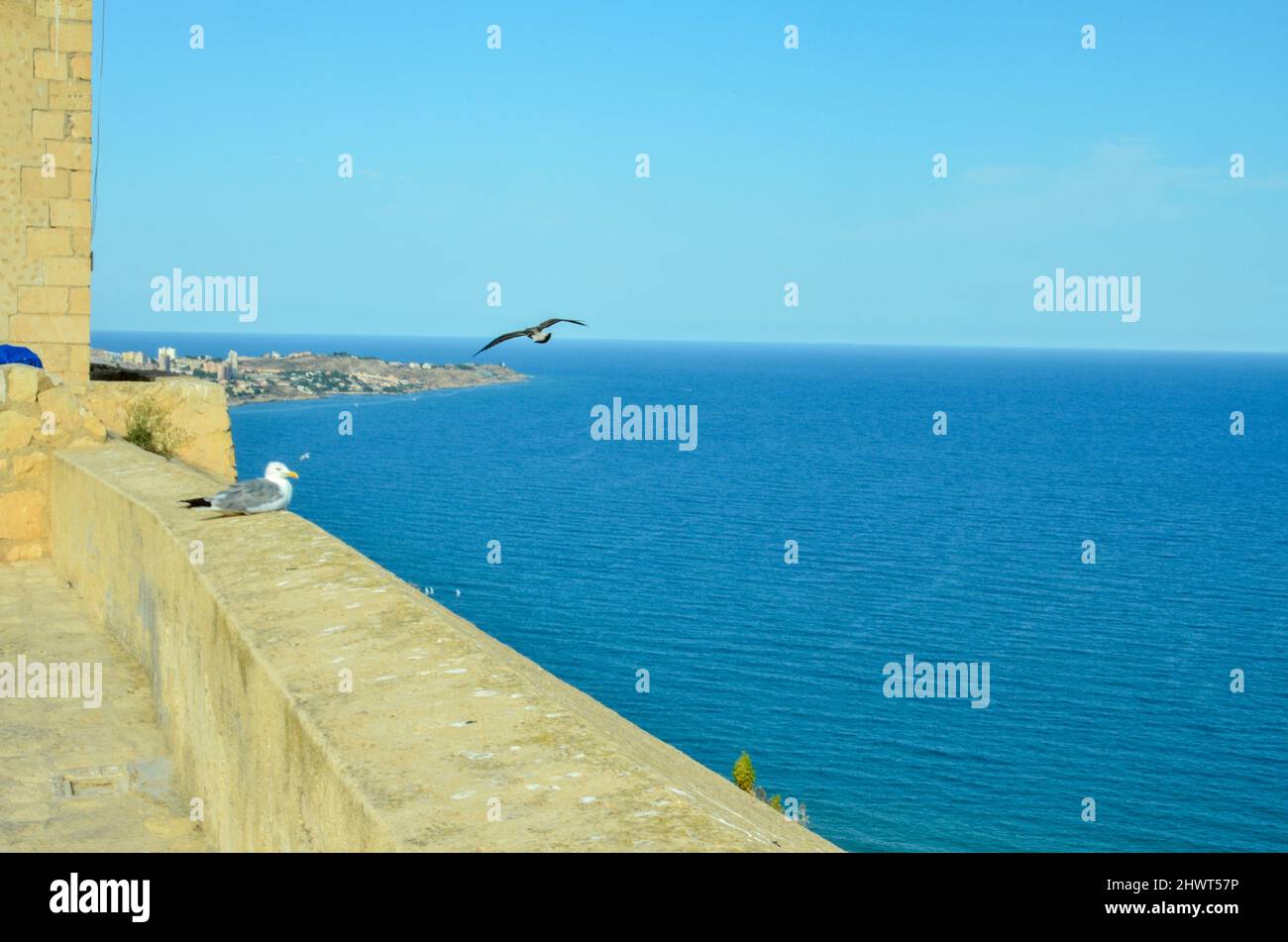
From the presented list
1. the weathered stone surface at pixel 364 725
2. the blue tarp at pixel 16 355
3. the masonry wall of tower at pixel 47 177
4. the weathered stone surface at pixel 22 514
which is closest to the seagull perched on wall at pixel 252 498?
the weathered stone surface at pixel 364 725

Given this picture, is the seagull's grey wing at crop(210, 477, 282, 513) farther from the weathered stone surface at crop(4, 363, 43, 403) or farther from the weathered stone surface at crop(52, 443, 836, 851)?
the weathered stone surface at crop(4, 363, 43, 403)

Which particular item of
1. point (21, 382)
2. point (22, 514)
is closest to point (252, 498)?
point (21, 382)

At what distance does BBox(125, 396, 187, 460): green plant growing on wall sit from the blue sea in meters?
28.9

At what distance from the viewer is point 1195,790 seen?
4303 cm

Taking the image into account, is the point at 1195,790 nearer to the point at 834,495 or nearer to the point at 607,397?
the point at 834,495

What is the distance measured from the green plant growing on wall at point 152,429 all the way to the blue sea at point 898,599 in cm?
2893

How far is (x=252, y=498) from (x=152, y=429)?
581 cm

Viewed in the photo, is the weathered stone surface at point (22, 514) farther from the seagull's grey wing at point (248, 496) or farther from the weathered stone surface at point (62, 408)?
the seagull's grey wing at point (248, 496)

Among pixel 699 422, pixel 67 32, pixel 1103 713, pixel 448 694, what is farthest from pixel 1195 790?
pixel 699 422

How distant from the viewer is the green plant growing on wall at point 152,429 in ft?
39.5

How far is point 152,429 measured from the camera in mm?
12375

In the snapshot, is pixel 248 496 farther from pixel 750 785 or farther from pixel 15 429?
pixel 750 785

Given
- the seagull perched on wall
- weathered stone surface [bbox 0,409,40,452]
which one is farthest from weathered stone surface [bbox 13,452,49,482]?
the seagull perched on wall

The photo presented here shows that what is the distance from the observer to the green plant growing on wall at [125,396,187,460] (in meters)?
12.0
